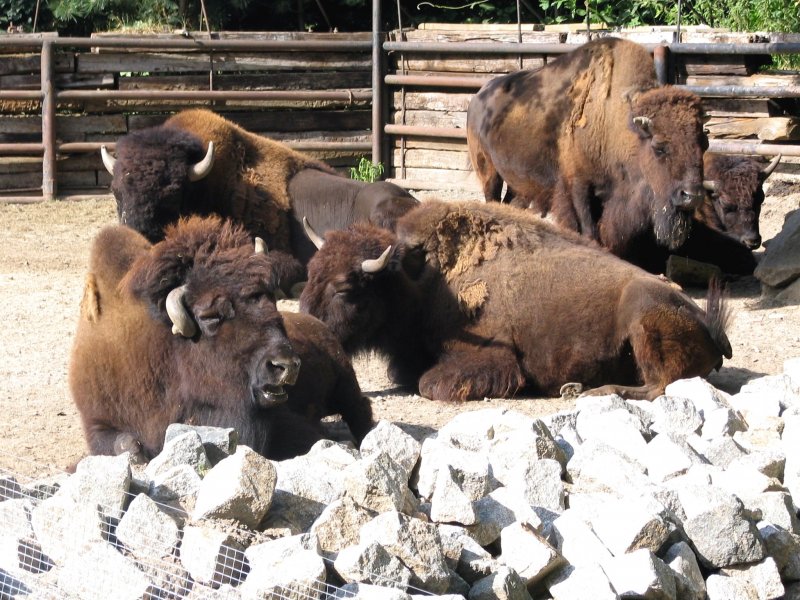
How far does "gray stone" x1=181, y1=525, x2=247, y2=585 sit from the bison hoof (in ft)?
12.0

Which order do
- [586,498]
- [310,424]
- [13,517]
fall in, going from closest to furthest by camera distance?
[13,517]
[586,498]
[310,424]

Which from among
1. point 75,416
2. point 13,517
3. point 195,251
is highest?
point 195,251

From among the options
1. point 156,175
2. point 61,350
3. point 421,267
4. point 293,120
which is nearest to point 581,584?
point 421,267

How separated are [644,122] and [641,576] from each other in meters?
5.86

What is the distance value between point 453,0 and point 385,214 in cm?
1054

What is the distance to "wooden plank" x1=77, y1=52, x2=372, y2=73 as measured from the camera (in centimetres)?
1428

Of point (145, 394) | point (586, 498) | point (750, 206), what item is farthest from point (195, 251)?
point (750, 206)

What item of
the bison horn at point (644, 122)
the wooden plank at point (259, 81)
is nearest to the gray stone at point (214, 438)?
the bison horn at point (644, 122)

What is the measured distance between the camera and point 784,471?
5.16 metres

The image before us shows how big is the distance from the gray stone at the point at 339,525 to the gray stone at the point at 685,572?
1098mm

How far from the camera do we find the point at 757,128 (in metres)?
12.1

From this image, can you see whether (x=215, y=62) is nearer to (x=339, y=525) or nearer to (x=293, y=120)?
(x=293, y=120)

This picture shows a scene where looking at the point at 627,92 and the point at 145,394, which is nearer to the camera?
the point at 145,394

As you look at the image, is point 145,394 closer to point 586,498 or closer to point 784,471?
point 586,498
